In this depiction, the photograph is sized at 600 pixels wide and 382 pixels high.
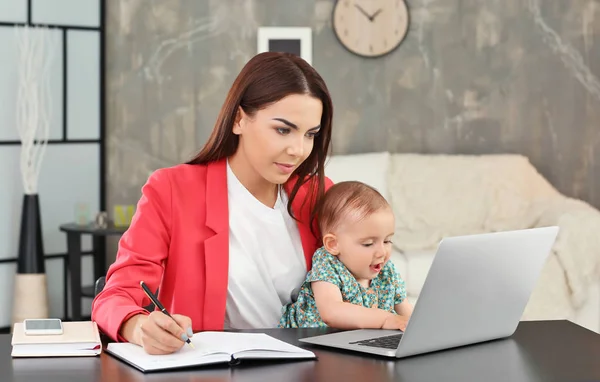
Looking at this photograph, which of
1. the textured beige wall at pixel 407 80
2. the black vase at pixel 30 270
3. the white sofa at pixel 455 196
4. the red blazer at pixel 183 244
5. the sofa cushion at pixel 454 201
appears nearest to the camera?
the red blazer at pixel 183 244

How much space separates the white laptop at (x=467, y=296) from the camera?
1477 millimetres

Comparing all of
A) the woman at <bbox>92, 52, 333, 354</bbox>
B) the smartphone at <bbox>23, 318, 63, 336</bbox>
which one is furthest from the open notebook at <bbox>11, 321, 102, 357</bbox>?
the woman at <bbox>92, 52, 333, 354</bbox>

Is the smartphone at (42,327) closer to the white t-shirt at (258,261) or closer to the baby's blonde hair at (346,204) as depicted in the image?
the white t-shirt at (258,261)

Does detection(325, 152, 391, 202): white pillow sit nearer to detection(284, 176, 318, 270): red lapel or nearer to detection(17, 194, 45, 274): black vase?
detection(17, 194, 45, 274): black vase

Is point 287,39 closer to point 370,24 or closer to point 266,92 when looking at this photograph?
point 370,24

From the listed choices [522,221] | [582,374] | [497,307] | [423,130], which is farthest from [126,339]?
[423,130]

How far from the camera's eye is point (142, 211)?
1946 millimetres

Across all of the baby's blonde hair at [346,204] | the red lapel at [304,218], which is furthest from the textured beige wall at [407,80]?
the baby's blonde hair at [346,204]

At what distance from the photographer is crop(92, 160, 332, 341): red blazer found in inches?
75.1

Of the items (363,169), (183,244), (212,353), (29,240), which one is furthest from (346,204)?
(29,240)

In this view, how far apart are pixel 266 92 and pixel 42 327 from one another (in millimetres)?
689

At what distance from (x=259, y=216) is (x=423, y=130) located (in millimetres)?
3496

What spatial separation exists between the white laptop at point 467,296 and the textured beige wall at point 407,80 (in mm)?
3726

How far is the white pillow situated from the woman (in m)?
2.78
